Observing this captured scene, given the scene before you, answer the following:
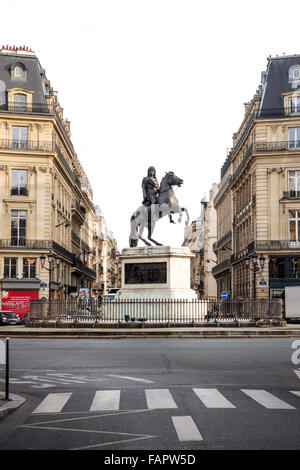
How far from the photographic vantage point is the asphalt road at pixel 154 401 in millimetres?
Answer: 8102

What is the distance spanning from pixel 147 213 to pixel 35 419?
86.7 feet

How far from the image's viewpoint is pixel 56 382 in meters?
14.1

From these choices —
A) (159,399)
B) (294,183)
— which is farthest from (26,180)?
(159,399)

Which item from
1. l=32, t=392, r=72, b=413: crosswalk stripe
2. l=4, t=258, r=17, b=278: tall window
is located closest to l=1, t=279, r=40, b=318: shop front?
l=4, t=258, r=17, b=278: tall window

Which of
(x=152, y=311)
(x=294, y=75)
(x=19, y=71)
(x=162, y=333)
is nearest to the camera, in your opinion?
(x=162, y=333)

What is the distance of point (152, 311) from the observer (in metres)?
33.9

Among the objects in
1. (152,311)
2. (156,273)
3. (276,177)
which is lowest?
(152,311)

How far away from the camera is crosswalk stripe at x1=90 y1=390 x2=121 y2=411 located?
10.7 metres

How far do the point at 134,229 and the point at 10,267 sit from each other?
28.0 m

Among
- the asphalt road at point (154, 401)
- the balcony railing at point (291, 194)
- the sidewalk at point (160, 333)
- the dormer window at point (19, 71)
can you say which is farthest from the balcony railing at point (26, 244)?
the asphalt road at point (154, 401)

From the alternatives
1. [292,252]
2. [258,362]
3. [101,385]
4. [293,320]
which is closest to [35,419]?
[101,385]

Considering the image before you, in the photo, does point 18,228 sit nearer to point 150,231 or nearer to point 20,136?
point 20,136

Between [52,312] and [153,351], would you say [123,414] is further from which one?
[52,312]

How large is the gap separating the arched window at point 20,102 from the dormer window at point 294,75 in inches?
916
